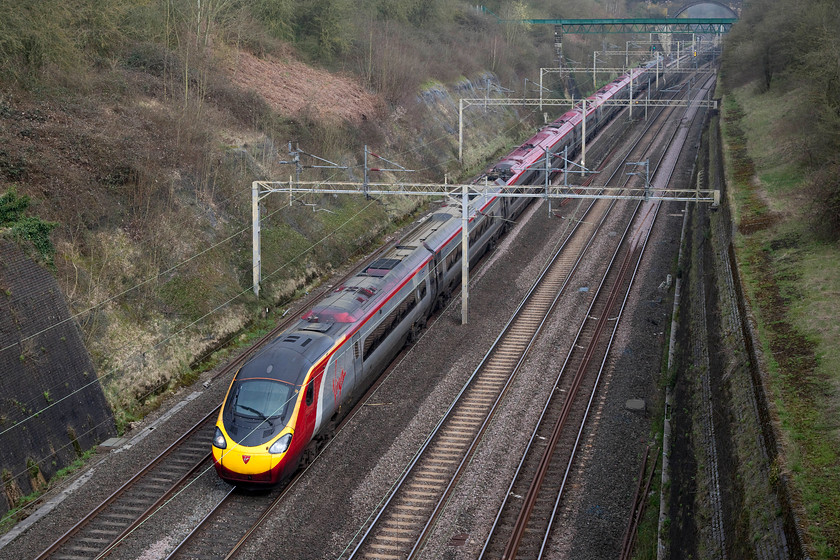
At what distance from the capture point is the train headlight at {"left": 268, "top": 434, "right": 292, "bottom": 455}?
15.5 metres

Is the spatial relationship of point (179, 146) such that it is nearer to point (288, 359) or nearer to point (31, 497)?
point (288, 359)

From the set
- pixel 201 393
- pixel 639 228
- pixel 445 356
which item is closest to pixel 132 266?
pixel 201 393

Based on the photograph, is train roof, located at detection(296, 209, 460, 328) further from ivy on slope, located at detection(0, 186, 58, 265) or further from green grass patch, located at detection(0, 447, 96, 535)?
ivy on slope, located at detection(0, 186, 58, 265)

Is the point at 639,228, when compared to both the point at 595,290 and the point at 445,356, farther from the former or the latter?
the point at 445,356

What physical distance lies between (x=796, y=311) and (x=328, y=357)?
11517 mm

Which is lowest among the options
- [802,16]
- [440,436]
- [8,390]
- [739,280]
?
[440,436]

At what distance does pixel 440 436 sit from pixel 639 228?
2079cm

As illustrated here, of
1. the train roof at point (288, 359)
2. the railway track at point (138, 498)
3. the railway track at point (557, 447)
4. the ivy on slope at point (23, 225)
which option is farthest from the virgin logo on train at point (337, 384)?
the ivy on slope at point (23, 225)

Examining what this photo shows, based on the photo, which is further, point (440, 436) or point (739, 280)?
point (739, 280)

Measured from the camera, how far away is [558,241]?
34.2m

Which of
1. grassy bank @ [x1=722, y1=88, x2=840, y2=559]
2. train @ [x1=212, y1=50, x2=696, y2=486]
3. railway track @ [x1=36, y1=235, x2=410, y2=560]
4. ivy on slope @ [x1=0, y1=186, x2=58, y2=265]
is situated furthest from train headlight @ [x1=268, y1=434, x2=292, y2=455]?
grassy bank @ [x1=722, y1=88, x2=840, y2=559]

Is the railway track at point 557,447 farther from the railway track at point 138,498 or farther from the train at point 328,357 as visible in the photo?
the railway track at point 138,498

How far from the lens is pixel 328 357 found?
1731 centimetres

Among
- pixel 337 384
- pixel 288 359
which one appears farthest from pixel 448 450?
pixel 288 359
